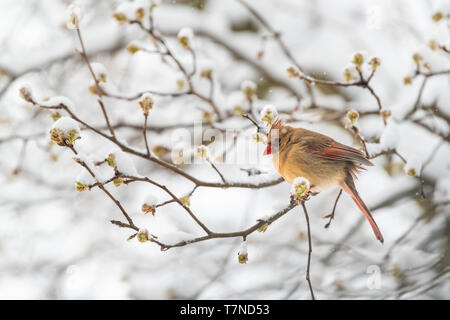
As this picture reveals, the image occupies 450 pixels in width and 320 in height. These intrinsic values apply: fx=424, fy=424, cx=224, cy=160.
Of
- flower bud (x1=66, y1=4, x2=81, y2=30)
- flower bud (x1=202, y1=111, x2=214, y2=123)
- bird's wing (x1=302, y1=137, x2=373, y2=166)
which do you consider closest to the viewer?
flower bud (x1=66, y1=4, x2=81, y2=30)

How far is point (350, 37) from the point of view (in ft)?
18.0

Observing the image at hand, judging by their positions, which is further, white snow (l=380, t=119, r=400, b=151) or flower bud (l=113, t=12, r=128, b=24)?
flower bud (l=113, t=12, r=128, b=24)

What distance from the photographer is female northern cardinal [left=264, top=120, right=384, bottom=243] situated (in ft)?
7.44

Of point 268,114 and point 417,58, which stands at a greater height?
point 417,58

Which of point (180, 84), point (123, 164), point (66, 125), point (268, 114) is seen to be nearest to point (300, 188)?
point (268, 114)

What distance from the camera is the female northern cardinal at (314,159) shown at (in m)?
2.27

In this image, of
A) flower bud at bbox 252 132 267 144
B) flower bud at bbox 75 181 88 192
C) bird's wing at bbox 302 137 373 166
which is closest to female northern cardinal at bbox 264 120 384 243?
bird's wing at bbox 302 137 373 166

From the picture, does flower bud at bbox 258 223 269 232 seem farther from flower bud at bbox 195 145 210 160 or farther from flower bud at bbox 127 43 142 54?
flower bud at bbox 127 43 142 54

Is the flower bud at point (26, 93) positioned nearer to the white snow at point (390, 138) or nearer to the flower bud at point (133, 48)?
the flower bud at point (133, 48)

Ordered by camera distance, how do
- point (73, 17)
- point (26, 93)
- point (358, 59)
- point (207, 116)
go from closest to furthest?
point (26, 93) → point (73, 17) → point (358, 59) → point (207, 116)

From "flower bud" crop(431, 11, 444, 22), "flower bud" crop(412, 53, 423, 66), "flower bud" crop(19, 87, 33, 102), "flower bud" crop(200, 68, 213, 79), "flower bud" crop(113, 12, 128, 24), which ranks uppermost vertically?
"flower bud" crop(200, 68, 213, 79)

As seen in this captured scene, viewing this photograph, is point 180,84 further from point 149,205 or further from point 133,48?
point 149,205

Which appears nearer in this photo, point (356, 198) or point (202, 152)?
point (202, 152)

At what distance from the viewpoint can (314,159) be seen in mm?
2402
